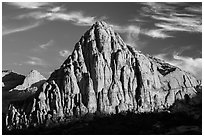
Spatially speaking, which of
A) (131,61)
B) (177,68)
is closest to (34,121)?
(131,61)

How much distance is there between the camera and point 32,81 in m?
110

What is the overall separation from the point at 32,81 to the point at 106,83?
71.4ft

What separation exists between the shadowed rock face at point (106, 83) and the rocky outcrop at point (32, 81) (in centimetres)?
1058

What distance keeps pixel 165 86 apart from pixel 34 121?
30025 mm

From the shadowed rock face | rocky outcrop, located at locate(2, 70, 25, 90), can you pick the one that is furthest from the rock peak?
rocky outcrop, located at locate(2, 70, 25, 90)

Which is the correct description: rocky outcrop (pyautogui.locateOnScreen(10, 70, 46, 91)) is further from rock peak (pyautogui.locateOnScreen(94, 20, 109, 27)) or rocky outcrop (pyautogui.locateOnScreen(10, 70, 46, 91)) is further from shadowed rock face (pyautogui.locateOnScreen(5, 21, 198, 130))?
rock peak (pyautogui.locateOnScreen(94, 20, 109, 27))

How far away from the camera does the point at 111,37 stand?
102 meters

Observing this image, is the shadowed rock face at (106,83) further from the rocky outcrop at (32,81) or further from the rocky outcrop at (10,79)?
the rocky outcrop at (10,79)

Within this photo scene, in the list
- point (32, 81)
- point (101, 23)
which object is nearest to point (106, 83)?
point (101, 23)

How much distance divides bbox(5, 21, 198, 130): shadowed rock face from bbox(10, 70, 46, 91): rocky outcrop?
10.6 m

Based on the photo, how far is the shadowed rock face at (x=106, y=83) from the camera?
92.8m

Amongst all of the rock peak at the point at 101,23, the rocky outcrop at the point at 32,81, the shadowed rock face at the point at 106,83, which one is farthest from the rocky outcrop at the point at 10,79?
the rock peak at the point at 101,23

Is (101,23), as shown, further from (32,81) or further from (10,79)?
(10,79)

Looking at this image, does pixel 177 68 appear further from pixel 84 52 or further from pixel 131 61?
pixel 84 52
